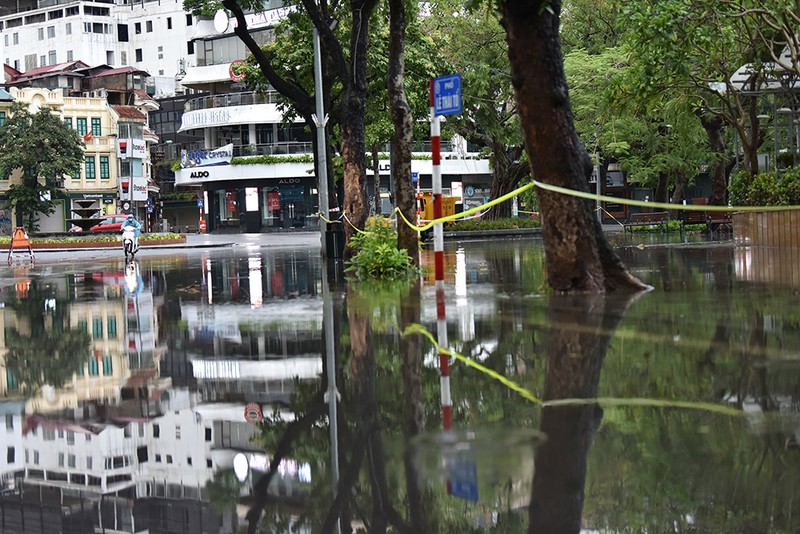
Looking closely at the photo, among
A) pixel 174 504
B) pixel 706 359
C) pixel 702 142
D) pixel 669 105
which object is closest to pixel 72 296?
pixel 706 359

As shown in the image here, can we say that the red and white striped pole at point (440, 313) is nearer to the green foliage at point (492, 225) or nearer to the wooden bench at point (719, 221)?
the wooden bench at point (719, 221)

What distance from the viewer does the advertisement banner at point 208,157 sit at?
87.3m

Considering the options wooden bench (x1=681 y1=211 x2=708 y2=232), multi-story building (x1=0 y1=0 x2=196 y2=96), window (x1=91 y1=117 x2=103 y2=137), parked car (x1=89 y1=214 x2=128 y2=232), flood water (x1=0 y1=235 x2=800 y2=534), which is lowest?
flood water (x1=0 y1=235 x2=800 y2=534)

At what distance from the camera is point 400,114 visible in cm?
2219

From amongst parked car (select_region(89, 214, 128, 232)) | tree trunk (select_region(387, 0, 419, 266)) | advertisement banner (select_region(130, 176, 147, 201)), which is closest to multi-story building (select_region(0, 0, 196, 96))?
parked car (select_region(89, 214, 128, 232))

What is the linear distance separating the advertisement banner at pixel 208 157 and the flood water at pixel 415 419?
74.1 m

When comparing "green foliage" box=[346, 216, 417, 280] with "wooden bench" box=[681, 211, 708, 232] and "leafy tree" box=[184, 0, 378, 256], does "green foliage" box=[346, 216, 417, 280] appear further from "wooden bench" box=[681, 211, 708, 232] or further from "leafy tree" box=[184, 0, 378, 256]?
"wooden bench" box=[681, 211, 708, 232]

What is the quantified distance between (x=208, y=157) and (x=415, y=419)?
8328 cm

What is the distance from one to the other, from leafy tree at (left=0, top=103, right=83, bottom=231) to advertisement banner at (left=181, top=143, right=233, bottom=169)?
327 inches

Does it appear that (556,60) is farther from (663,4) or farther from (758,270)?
(663,4)

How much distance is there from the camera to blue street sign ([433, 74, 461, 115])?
16.7 metres

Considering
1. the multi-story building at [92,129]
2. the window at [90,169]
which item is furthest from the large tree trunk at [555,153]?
the window at [90,169]

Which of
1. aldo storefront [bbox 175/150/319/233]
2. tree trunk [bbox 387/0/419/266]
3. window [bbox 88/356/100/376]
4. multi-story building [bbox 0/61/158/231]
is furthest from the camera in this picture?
multi-story building [bbox 0/61/158/231]

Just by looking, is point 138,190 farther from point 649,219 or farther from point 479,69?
point 649,219
